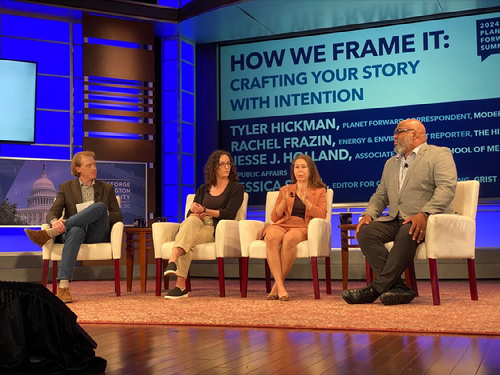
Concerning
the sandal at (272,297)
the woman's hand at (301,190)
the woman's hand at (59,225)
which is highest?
the woman's hand at (301,190)

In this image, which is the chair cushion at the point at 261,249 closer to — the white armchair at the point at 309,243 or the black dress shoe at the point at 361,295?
the white armchair at the point at 309,243

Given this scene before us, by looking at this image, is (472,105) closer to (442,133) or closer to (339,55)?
(442,133)

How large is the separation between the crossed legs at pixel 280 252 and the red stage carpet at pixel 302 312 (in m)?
0.18

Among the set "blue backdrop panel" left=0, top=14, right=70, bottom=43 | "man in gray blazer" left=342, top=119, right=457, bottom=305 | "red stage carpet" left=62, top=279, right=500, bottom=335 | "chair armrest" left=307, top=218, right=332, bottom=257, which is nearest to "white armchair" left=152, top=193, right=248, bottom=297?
"red stage carpet" left=62, top=279, right=500, bottom=335

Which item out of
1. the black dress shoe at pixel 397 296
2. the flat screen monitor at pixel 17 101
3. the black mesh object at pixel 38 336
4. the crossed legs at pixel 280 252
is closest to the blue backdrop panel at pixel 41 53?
the flat screen monitor at pixel 17 101

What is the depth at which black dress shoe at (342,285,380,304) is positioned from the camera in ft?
14.3

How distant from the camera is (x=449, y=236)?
438cm

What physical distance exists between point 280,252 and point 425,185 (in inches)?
43.7

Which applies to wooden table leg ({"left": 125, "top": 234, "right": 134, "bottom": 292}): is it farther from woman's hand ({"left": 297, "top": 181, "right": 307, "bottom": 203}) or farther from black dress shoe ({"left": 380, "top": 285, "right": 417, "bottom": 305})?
black dress shoe ({"left": 380, "top": 285, "right": 417, "bottom": 305})

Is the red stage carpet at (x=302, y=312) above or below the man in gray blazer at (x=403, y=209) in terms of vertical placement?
below

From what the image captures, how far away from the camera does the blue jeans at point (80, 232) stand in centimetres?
503

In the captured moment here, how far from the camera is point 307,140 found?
28.5 feet

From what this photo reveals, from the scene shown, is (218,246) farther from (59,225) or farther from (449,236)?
(449,236)

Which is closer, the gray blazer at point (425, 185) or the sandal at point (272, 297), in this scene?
the gray blazer at point (425, 185)
